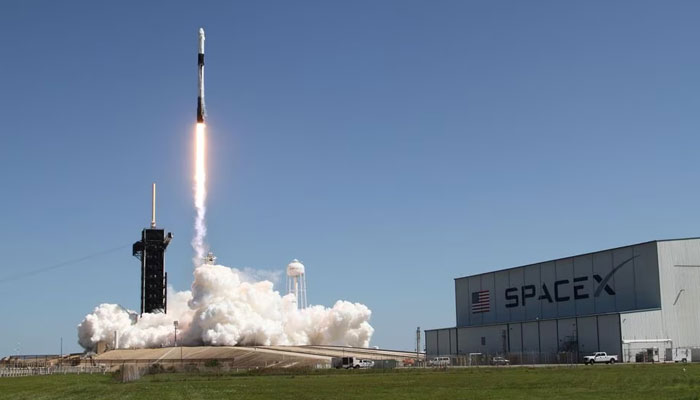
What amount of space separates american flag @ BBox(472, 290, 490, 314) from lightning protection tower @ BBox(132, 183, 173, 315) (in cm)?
6184

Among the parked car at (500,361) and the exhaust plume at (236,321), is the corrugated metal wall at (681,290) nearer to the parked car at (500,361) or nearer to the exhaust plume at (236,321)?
the parked car at (500,361)

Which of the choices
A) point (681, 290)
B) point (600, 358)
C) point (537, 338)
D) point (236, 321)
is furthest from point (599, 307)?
point (236, 321)

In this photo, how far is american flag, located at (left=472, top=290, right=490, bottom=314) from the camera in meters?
127

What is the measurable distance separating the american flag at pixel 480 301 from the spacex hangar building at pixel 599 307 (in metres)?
2.18

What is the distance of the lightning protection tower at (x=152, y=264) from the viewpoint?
16125cm

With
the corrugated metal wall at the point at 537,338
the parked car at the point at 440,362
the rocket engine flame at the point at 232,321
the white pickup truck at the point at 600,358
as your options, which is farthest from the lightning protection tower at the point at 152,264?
the white pickup truck at the point at 600,358

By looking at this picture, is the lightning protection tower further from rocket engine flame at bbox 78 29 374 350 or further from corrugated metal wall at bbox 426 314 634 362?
corrugated metal wall at bbox 426 314 634 362

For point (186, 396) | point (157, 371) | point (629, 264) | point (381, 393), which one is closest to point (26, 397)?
point (186, 396)

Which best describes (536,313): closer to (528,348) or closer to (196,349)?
(528,348)

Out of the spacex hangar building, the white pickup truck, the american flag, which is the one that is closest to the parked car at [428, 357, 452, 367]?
the spacex hangar building

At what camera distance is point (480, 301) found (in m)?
128

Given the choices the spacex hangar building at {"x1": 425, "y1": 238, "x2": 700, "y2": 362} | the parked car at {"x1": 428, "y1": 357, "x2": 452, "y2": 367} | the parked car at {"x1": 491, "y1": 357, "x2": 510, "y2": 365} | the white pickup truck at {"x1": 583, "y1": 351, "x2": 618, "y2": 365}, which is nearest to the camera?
the white pickup truck at {"x1": 583, "y1": 351, "x2": 618, "y2": 365}

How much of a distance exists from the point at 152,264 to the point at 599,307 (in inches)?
3457

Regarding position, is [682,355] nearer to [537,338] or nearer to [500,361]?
[537,338]
